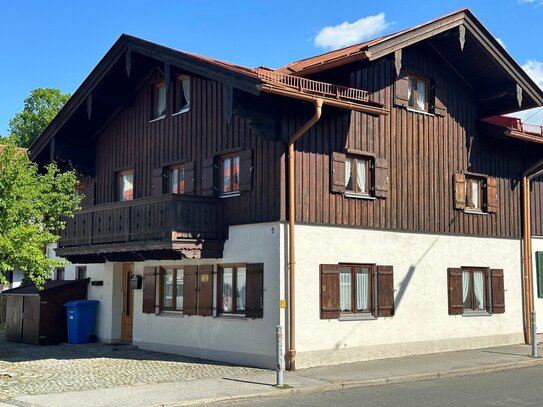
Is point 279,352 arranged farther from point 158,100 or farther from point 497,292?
point 158,100

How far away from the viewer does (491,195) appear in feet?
62.2

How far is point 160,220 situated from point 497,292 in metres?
9.78

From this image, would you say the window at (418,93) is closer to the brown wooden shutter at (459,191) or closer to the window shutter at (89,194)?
the brown wooden shutter at (459,191)

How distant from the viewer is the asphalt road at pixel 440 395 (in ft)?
34.4

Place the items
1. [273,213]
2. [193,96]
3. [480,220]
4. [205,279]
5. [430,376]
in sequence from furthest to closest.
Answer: [480,220]
[193,96]
[205,279]
[273,213]
[430,376]

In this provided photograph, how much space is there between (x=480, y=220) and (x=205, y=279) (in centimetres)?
806

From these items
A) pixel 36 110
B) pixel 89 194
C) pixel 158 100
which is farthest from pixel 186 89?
pixel 36 110

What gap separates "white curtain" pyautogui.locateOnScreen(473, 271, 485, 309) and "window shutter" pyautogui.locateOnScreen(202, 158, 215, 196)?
779 centimetres

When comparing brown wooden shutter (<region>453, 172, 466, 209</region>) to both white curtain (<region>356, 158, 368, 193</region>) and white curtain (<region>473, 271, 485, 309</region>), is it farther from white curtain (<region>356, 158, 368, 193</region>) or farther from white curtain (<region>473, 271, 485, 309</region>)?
white curtain (<region>356, 158, 368, 193</region>)

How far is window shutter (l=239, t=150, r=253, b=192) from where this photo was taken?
15.0m

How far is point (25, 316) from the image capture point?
64.1 feet

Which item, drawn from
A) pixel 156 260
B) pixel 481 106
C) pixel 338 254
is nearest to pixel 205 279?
pixel 156 260

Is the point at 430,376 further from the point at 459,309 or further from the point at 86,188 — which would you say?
Result: the point at 86,188

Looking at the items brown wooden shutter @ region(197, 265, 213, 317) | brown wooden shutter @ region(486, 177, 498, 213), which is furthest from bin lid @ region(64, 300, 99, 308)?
brown wooden shutter @ region(486, 177, 498, 213)
